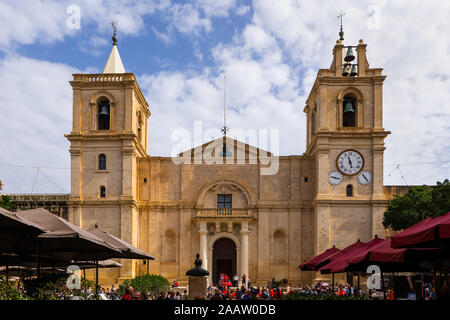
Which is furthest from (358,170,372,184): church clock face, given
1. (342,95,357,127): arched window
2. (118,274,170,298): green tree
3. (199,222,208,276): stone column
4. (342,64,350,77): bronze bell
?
(118,274,170,298): green tree

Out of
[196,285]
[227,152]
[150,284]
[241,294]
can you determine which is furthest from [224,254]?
[196,285]

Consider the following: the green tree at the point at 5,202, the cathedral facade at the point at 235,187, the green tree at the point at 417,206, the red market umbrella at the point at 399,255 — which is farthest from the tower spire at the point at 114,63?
the red market umbrella at the point at 399,255

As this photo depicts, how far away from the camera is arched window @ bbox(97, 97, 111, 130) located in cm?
4084

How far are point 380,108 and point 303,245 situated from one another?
442 inches

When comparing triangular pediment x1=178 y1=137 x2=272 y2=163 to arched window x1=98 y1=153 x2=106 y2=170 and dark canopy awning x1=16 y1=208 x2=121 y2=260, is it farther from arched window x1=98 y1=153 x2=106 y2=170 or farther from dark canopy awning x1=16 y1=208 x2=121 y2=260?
dark canopy awning x1=16 y1=208 x2=121 y2=260

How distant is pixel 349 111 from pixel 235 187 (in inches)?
392

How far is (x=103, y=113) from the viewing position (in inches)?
1597

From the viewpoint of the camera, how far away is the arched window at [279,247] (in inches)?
1618

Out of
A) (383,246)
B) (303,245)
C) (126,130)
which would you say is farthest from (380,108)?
Result: (383,246)

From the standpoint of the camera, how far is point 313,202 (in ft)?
131

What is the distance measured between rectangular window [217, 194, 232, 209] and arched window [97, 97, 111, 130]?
9.84m

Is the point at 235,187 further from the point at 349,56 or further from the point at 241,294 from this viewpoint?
the point at 241,294

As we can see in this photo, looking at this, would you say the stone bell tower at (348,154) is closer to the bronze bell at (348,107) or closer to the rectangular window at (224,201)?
the bronze bell at (348,107)
